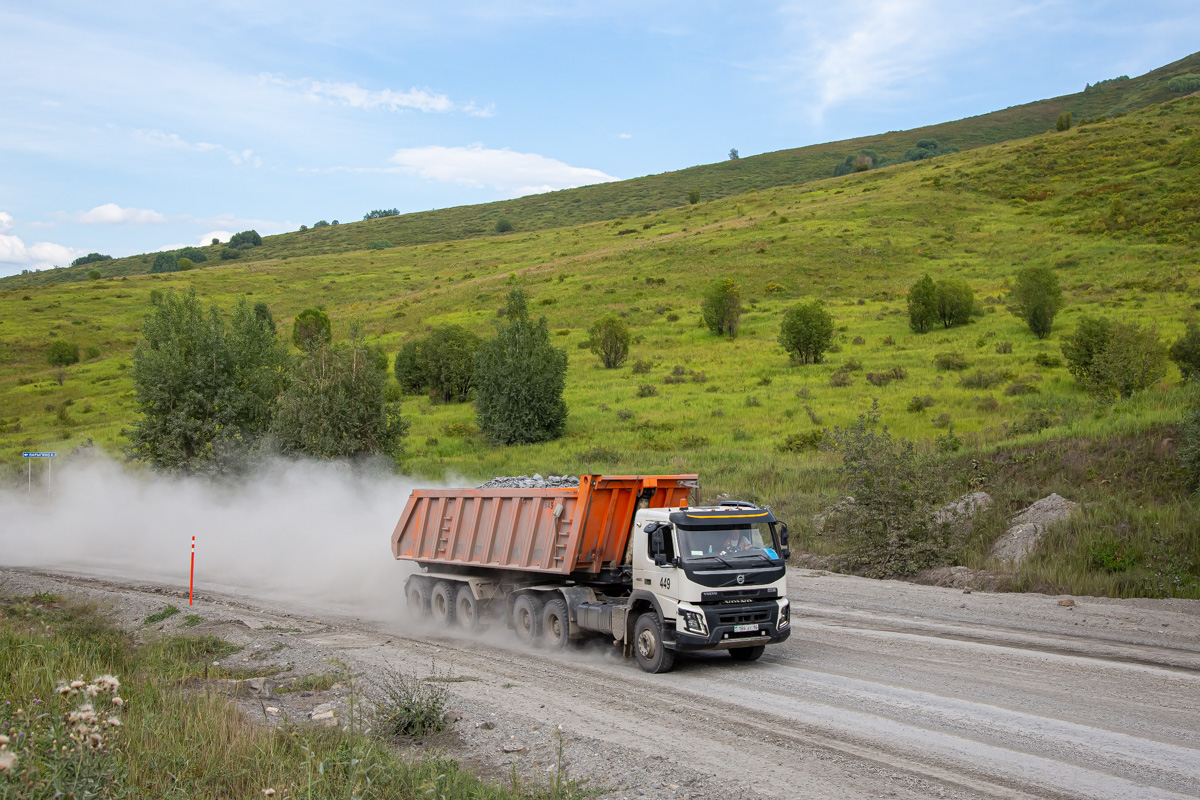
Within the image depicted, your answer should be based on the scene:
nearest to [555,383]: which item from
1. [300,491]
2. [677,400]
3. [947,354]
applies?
[677,400]

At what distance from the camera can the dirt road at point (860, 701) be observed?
7766 mm

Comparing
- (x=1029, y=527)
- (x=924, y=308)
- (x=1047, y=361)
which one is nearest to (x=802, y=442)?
(x=1029, y=527)

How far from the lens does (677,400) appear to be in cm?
4209

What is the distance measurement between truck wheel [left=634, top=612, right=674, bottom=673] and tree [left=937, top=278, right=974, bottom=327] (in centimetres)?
4629

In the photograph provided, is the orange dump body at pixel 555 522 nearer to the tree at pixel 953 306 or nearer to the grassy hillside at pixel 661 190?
the tree at pixel 953 306

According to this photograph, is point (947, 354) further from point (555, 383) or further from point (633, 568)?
point (633, 568)

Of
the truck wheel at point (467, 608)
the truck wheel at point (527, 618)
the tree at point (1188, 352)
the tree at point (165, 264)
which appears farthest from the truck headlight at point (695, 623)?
the tree at point (165, 264)

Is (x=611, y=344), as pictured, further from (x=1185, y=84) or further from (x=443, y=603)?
(x=1185, y=84)

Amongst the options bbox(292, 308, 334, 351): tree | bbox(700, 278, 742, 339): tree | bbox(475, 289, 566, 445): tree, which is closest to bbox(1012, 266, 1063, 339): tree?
bbox(700, 278, 742, 339): tree

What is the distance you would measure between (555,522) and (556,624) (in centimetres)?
166

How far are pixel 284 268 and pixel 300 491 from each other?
98419 mm

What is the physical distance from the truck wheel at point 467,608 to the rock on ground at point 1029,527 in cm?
1106

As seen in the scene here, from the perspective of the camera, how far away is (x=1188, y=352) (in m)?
31.9

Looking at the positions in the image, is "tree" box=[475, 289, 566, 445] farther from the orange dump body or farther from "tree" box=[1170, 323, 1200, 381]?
"tree" box=[1170, 323, 1200, 381]
